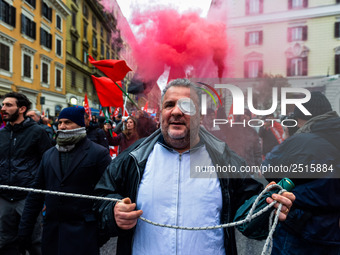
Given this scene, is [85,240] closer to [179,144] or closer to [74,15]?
[179,144]

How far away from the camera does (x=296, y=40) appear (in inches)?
67.4

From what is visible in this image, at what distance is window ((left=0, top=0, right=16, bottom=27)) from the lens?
1629 cm

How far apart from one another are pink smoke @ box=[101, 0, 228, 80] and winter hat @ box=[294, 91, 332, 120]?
4.66 feet

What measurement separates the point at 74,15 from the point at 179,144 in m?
30.5

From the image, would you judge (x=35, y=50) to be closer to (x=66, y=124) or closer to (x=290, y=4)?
(x=66, y=124)

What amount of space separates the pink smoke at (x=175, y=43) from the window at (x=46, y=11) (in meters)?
22.4

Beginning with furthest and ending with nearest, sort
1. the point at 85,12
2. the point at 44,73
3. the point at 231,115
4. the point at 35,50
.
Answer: the point at 85,12, the point at 44,73, the point at 35,50, the point at 231,115

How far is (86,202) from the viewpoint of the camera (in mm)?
2242

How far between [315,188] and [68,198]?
1.99m

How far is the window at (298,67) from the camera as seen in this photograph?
1.61m

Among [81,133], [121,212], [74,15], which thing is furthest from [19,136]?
[74,15]

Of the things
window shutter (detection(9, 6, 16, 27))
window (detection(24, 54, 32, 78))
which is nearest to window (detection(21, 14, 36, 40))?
window shutter (detection(9, 6, 16, 27))

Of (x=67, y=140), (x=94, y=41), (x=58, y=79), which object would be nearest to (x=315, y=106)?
(x=67, y=140)

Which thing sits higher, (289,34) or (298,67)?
(289,34)
